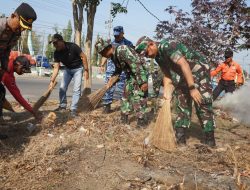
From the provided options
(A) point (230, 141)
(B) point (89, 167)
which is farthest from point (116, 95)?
(B) point (89, 167)

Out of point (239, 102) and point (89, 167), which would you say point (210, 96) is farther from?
point (239, 102)

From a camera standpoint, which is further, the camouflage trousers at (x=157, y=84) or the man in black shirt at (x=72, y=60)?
the camouflage trousers at (x=157, y=84)

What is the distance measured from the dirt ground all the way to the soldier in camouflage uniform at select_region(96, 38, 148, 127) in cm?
32

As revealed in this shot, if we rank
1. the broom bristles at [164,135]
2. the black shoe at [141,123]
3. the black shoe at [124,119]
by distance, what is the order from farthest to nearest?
1. the black shoe at [124,119]
2. the black shoe at [141,123]
3. the broom bristles at [164,135]

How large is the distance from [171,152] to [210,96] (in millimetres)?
980

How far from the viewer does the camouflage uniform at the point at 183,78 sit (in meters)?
5.14

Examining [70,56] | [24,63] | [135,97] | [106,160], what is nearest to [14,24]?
[24,63]

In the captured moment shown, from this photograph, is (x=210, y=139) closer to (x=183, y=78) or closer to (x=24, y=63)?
(x=183, y=78)

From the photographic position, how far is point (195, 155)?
5.09m

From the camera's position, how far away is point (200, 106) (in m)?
5.53

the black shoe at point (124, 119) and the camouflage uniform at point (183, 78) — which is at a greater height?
the camouflage uniform at point (183, 78)

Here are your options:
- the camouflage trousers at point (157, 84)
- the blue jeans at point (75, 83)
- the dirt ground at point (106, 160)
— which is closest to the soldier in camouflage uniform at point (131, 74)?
the dirt ground at point (106, 160)

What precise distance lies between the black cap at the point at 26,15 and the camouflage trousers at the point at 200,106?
2.19m

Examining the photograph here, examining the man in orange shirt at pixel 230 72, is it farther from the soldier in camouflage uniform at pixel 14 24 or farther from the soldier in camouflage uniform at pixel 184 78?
the soldier in camouflage uniform at pixel 14 24
